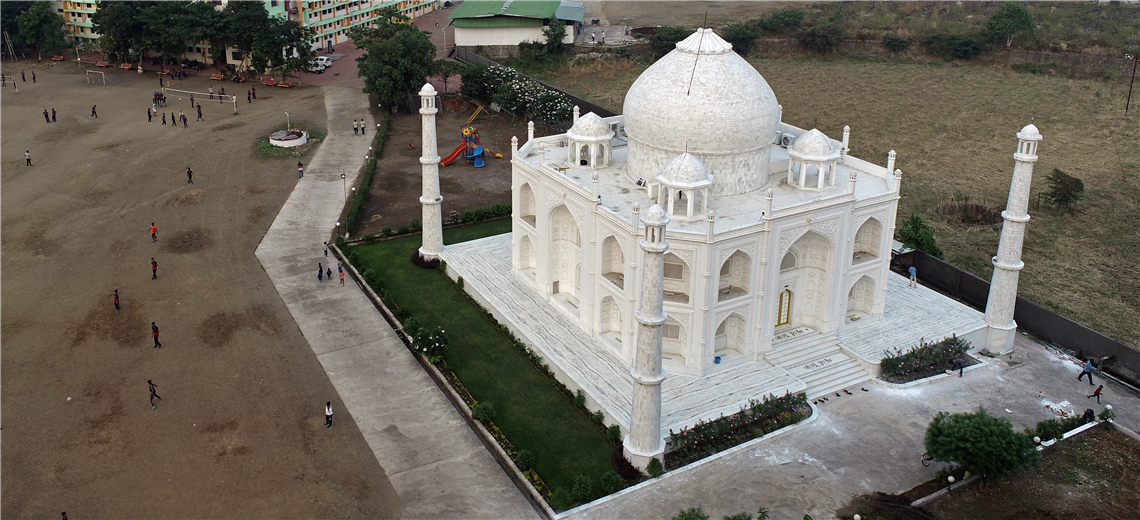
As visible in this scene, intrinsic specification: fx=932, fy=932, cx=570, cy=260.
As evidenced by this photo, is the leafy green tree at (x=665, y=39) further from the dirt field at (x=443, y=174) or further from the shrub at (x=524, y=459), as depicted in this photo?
the shrub at (x=524, y=459)

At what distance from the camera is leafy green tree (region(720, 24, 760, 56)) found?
308ft

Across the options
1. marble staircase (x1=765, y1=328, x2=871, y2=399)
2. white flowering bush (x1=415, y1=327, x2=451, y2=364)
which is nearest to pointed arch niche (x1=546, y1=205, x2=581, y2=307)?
white flowering bush (x1=415, y1=327, x2=451, y2=364)

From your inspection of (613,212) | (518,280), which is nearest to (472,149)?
(518,280)

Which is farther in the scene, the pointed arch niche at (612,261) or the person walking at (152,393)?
the pointed arch niche at (612,261)

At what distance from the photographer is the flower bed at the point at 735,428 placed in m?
32.5

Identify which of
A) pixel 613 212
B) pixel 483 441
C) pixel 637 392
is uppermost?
pixel 613 212

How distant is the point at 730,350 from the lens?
124ft

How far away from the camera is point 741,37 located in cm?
9400

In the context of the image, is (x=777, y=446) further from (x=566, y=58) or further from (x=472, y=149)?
(x=566, y=58)

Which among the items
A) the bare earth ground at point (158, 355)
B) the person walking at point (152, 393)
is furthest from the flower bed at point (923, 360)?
the person walking at point (152, 393)

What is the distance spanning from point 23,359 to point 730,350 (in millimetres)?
29298

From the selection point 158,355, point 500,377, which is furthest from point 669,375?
point 158,355

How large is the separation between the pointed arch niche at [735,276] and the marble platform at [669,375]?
2.93 metres

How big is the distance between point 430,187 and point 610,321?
43.6ft
